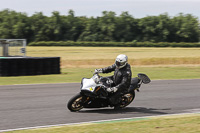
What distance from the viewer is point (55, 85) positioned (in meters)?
14.2

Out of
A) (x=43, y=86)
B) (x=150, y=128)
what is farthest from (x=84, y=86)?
(x=43, y=86)

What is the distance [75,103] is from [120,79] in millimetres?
1294

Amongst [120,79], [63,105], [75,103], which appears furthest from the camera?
[63,105]

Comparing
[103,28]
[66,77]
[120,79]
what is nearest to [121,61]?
[120,79]

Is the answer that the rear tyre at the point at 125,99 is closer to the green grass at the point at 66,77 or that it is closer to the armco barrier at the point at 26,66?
the green grass at the point at 66,77

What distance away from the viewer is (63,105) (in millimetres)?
9625

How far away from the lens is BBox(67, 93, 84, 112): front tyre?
27.6 feet

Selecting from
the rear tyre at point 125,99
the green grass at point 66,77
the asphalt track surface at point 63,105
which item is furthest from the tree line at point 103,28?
the rear tyre at point 125,99

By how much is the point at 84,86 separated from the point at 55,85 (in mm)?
6046

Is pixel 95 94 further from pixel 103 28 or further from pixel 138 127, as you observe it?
pixel 103 28

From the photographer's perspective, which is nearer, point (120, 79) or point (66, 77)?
point (120, 79)

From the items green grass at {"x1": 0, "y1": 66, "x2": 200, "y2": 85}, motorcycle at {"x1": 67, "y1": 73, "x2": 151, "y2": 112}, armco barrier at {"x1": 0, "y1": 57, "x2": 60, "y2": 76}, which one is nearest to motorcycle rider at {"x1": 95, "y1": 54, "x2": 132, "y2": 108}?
motorcycle at {"x1": 67, "y1": 73, "x2": 151, "y2": 112}

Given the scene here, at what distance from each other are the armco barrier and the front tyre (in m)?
10.1

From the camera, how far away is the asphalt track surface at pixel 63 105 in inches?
311
